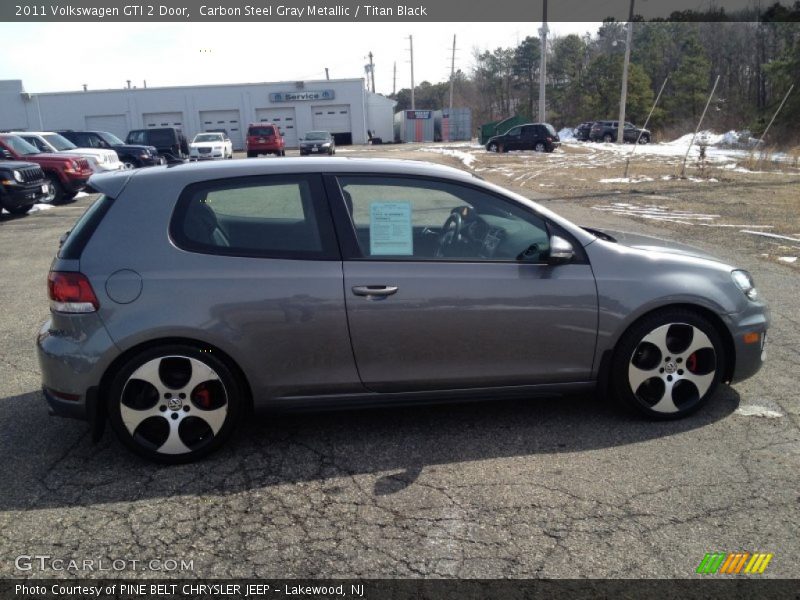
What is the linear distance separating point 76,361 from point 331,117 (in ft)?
190

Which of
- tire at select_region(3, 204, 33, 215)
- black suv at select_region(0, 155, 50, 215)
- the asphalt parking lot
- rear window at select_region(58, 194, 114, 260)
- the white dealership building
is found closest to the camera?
the asphalt parking lot

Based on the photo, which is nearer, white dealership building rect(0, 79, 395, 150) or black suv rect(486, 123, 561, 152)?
black suv rect(486, 123, 561, 152)

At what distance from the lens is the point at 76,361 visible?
3.62m

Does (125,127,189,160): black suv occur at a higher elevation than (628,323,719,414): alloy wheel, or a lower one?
higher

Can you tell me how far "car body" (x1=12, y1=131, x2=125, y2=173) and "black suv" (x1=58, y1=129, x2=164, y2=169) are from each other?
3181 mm

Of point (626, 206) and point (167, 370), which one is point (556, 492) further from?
point (626, 206)

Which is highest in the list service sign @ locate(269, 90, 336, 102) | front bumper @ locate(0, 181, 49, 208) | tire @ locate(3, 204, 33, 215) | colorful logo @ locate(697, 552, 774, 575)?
service sign @ locate(269, 90, 336, 102)

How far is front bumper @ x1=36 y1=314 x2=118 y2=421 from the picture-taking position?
11.8 feet

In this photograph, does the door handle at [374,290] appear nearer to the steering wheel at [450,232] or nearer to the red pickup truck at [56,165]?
the steering wheel at [450,232]

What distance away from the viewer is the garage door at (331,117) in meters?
58.9

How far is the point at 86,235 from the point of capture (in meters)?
3.76

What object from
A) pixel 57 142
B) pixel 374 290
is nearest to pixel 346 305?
pixel 374 290

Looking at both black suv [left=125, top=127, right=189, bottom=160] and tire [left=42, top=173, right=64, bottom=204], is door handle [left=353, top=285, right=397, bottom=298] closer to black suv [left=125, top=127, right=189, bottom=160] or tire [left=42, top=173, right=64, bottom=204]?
tire [left=42, top=173, right=64, bottom=204]

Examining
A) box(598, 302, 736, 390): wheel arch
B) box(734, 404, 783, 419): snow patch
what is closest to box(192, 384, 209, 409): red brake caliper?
box(598, 302, 736, 390): wheel arch
